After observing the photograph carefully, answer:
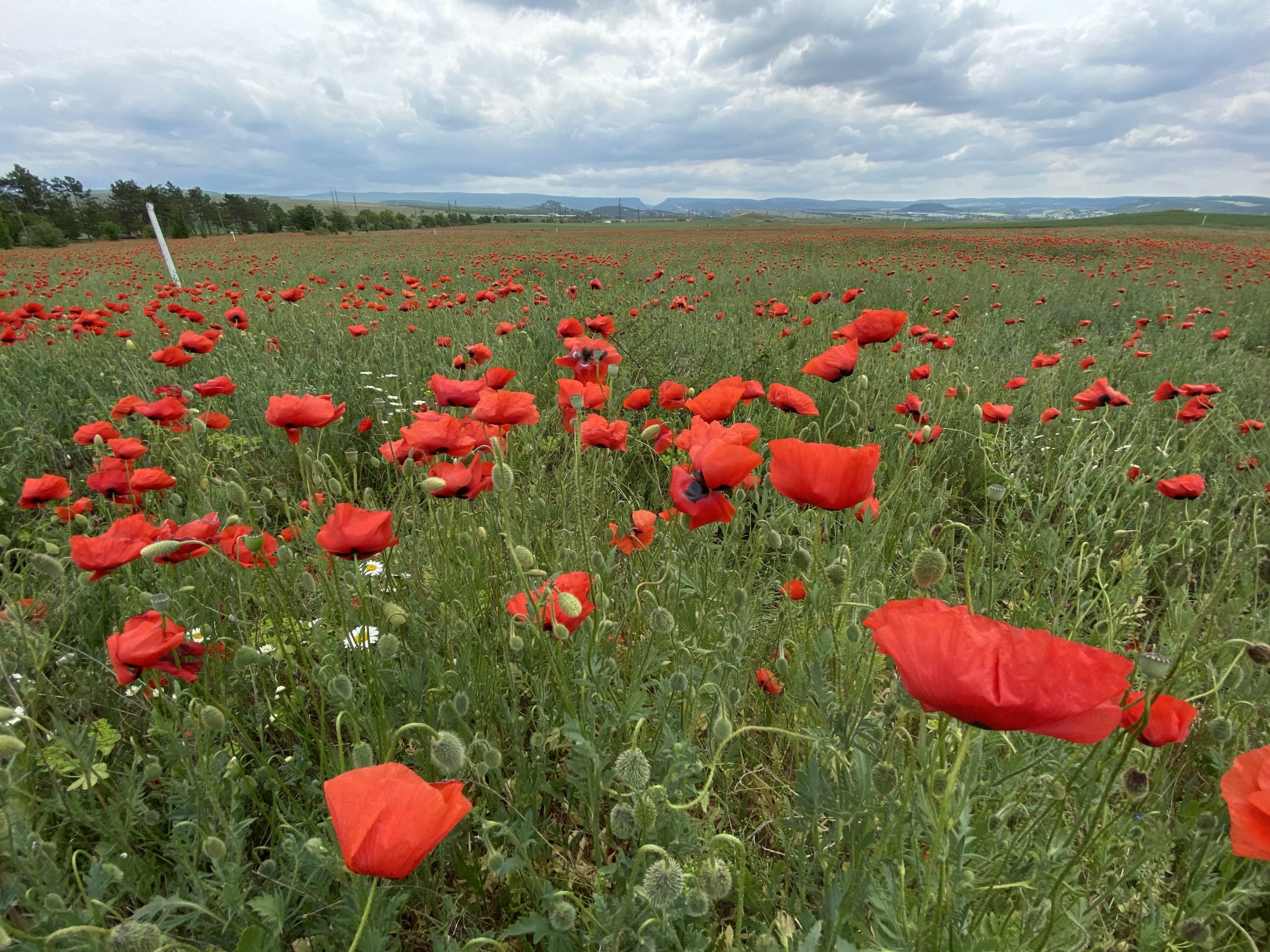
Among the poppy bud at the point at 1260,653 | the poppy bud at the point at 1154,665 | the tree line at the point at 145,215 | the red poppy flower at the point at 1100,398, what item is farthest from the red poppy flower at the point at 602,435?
the tree line at the point at 145,215

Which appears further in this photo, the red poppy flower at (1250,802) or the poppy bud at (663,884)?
the poppy bud at (663,884)

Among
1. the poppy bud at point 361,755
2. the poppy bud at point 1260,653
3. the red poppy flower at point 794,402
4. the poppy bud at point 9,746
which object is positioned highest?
the red poppy flower at point 794,402

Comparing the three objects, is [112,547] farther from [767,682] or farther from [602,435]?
[767,682]

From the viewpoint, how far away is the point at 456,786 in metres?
0.90

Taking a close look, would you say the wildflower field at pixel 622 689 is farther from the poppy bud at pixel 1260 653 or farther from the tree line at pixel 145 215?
the tree line at pixel 145 215

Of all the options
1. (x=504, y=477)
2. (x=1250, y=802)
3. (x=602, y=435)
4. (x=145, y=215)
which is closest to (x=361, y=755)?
(x=504, y=477)

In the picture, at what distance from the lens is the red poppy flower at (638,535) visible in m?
1.90

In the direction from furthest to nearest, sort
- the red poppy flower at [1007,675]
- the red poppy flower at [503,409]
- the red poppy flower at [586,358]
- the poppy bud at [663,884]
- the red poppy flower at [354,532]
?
the red poppy flower at [586,358]
the red poppy flower at [503,409]
the red poppy flower at [354,532]
the poppy bud at [663,884]
the red poppy flower at [1007,675]

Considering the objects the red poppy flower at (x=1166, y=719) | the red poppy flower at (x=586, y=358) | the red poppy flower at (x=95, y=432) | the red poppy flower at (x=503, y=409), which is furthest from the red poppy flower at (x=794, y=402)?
the red poppy flower at (x=95, y=432)

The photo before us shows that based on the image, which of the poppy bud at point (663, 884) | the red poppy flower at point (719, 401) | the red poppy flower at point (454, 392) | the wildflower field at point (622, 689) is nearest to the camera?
the poppy bud at point (663, 884)

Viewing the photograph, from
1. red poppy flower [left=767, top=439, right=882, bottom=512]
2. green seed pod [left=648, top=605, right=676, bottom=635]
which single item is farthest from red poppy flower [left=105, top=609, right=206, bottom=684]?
red poppy flower [left=767, top=439, right=882, bottom=512]

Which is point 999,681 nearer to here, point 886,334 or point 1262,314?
point 886,334

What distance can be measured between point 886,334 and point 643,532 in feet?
4.07

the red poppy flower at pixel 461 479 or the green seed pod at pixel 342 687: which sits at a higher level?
the red poppy flower at pixel 461 479
